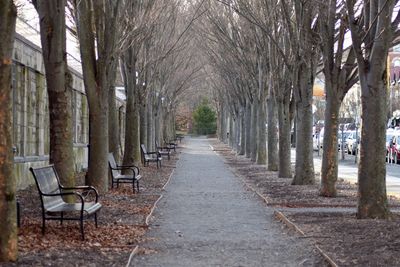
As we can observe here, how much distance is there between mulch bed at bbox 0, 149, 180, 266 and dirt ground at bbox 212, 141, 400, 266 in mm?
2520

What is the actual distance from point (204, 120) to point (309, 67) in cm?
8278

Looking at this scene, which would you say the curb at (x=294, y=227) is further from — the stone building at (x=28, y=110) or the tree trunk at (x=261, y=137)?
the tree trunk at (x=261, y=137)

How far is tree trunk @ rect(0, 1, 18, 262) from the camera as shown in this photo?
6.75 m

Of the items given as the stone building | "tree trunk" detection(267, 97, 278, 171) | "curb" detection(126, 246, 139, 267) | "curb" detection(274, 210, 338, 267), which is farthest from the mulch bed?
"tree trunk" detection(267, 97, 278, 171)

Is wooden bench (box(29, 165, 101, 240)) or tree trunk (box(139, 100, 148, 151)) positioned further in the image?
tree trunk (box(139, 100, 148, 151))

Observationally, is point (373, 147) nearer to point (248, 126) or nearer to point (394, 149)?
point (248, 126)

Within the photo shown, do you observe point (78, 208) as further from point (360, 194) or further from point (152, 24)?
point (152, 24)

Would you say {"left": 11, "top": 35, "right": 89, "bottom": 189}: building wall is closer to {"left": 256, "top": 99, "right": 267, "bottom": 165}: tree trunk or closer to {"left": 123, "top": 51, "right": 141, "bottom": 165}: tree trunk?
{"left": 123, "top": 51, "right": 141, "bottom": 165}: tree trunk

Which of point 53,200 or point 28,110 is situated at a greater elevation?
point 28,110

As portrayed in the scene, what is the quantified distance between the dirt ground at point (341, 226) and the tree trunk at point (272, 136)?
7.61m

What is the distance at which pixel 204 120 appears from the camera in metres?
100

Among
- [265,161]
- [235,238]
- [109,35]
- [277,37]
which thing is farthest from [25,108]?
[265,161]

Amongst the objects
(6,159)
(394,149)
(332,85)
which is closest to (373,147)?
(332,85)

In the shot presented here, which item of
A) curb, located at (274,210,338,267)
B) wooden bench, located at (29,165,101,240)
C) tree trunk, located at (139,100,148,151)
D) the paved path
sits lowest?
the paved path
